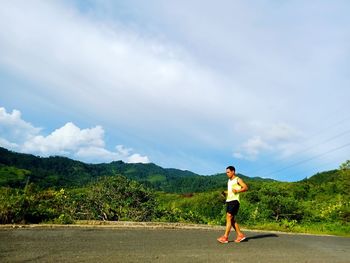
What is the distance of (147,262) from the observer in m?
7.61

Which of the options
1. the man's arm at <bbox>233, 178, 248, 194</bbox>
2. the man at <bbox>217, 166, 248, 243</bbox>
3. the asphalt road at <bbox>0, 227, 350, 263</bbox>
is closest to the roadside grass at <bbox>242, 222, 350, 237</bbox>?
the asphalt road at <bbox>0, 227, 350, 263</bbox>

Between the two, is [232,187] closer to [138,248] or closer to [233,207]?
[233,207]

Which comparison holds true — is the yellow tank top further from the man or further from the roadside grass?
the roadside grass

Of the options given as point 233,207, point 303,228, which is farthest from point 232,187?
point 303,228

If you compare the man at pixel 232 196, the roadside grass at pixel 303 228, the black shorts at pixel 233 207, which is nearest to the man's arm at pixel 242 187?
the man at pixel 232 196

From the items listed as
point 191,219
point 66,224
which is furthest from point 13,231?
point 191,219

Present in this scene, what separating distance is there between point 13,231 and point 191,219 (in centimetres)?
1168

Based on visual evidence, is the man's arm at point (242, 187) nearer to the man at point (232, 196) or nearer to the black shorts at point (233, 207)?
the man at point (232, 196)

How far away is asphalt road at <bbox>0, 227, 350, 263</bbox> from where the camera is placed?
7645mm

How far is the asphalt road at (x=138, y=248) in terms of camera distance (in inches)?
301

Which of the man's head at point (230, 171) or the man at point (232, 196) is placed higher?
the man's head at point (230, 171)

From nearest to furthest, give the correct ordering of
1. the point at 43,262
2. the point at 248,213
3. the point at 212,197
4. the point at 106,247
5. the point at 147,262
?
the point at 43,262 < the point at 147,262 < the point at 106,247 < the point at 248,213 < the point at 212,197

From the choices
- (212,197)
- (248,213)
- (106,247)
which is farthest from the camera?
(212,197)

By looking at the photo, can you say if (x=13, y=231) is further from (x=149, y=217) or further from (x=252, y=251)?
(x=149, y=217)
